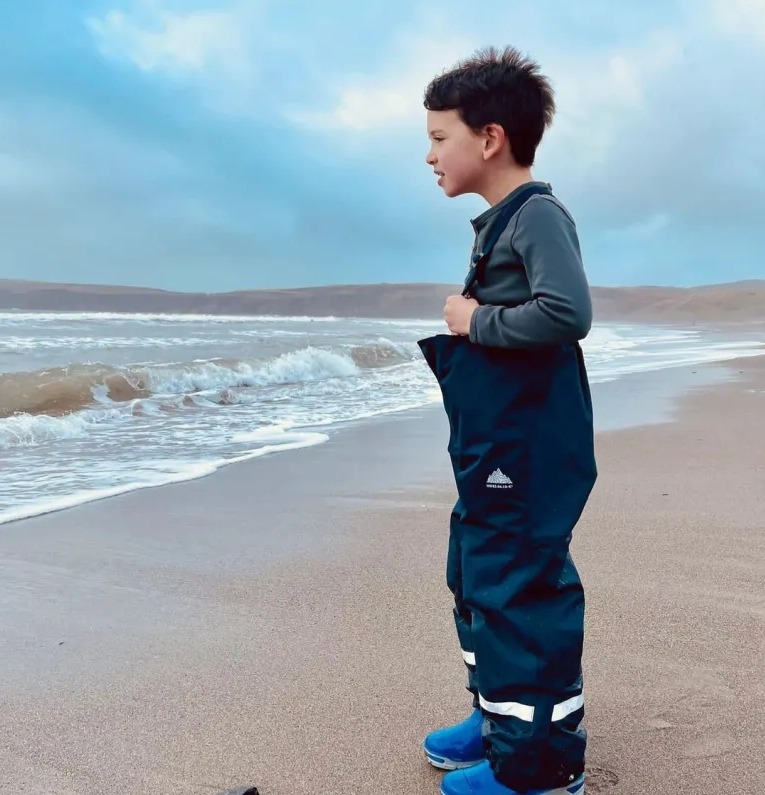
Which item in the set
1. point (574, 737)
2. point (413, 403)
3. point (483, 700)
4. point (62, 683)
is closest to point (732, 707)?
point (574, 737)

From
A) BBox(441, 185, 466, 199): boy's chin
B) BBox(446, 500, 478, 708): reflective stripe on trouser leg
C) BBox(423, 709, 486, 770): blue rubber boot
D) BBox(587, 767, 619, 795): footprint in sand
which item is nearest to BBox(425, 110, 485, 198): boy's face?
BBox(441, 185, 466, 199): boy's chin

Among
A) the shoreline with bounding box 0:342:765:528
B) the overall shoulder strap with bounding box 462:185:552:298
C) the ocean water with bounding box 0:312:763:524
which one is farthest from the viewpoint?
the ocean water with bounding box 0:312:763:524

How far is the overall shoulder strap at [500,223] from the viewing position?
166 cm

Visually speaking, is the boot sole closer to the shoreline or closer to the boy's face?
the boy's face

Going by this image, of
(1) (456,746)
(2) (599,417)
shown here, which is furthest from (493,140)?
(2) (599,417)

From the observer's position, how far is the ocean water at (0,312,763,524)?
5.11 m

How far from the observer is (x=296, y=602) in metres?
2.78

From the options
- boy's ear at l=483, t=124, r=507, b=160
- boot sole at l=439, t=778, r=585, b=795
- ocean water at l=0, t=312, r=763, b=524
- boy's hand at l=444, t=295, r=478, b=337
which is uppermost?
boy's ear at l=483, t=124, r=507, b=160

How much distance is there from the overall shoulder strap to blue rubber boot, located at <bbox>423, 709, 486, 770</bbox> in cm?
96

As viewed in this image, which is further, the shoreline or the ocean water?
the ocean water

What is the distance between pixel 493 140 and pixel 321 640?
4.85 feet

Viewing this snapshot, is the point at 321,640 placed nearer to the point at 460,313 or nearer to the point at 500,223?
the point at 460,313

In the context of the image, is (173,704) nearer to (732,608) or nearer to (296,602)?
(296,602)

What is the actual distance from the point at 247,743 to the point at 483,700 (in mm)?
572
